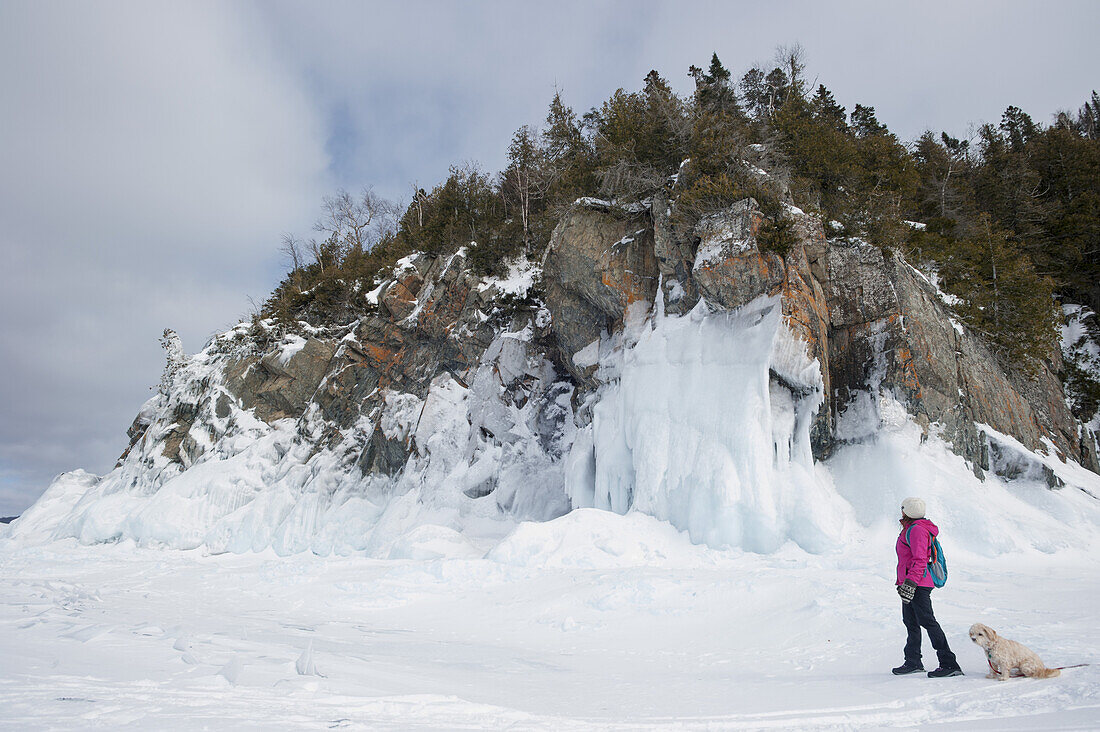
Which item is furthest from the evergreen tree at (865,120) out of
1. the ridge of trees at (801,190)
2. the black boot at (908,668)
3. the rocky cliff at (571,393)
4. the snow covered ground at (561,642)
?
the black boot at (908,668)

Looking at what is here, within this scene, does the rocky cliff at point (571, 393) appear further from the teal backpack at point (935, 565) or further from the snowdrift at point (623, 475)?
the teal backpack at point (935, 565)

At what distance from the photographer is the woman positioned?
4035 millimetres

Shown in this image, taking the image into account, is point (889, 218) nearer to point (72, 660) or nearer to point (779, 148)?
point (779, 148)

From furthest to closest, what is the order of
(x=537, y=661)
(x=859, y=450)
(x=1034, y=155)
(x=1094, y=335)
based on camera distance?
(x=1034, y=155)
(x=1094, y=335)
(x=859, y=450)
(x=537, y=661)

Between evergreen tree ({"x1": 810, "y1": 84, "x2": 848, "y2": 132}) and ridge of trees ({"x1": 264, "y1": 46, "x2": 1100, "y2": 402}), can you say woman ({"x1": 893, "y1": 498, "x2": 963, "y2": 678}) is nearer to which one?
ridge of trees ({"x1": 264, "y1": 46, "x2": 1100, "y2": 402})

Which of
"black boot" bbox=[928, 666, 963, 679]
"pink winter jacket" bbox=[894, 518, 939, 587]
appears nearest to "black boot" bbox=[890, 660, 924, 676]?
"black boot" bbox=[928, 666, 963, 679]

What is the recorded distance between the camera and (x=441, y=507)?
15672 millimetres

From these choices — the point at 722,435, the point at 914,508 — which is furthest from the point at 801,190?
the point at 914,508

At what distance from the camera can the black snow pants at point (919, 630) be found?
403 cm

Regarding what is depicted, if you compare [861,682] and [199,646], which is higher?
[199,646]

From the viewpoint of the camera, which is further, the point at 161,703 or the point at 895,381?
the point at 895,381

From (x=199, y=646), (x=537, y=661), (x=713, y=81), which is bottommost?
(x=537, y=661)

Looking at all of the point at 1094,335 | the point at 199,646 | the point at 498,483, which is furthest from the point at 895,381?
the point at 199,646

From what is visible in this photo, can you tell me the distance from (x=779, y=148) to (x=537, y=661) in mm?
15352
